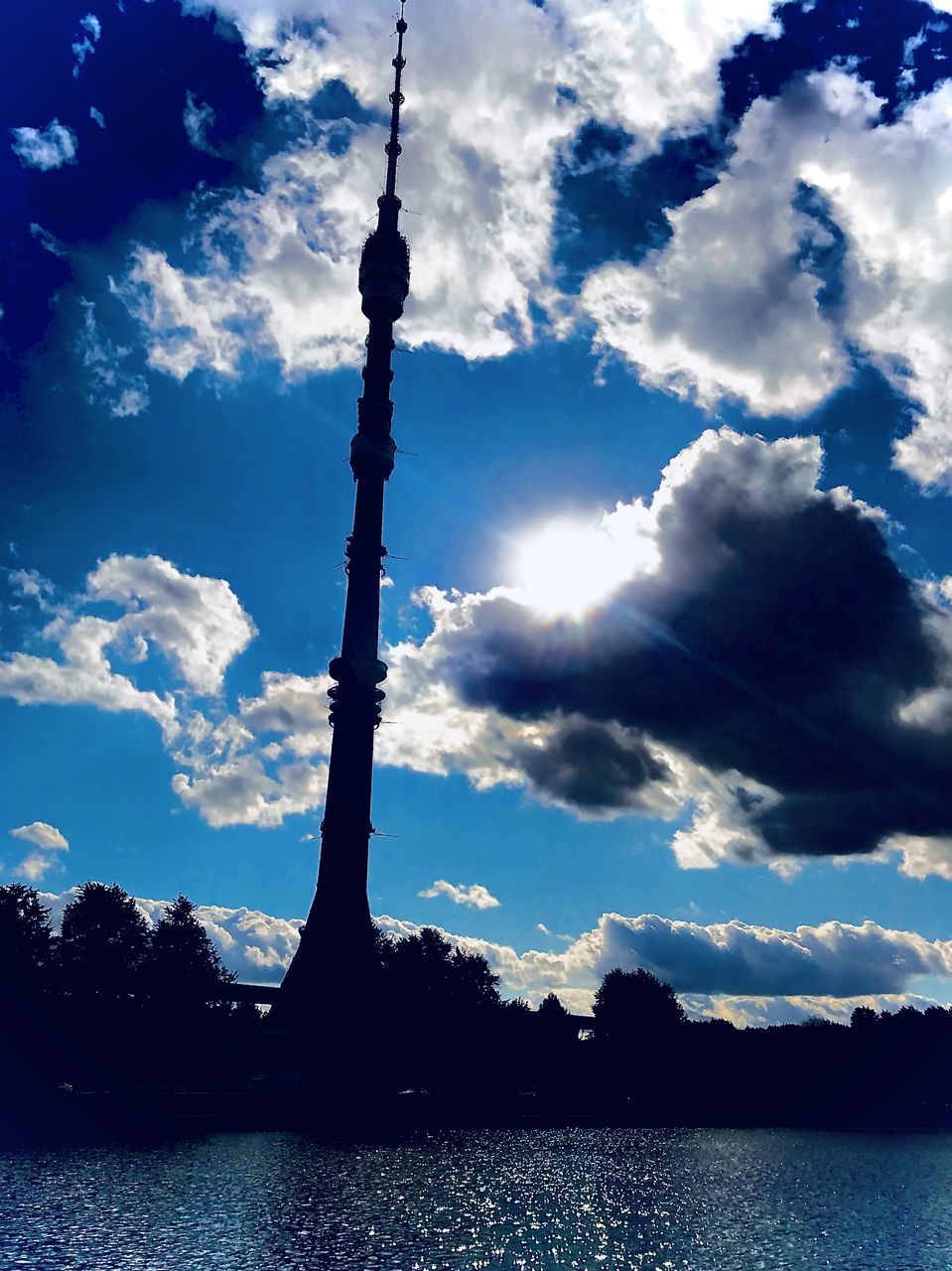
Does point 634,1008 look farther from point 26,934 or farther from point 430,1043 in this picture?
point 26,934

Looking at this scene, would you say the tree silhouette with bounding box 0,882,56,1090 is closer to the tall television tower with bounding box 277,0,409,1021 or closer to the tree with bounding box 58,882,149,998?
the tree with bounding box 58,882,149,998

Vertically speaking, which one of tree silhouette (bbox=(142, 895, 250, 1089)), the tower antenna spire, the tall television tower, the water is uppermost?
the tower antenna spire

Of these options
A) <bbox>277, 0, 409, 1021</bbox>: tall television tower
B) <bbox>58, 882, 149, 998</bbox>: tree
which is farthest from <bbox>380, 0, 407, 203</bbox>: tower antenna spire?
<bbox>58, 882, 149, 998</bbox>: tree

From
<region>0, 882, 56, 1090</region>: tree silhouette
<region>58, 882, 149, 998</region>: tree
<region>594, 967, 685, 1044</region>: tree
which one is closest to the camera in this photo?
<region>0, 882, 56, 1090</region>: tree silhouette

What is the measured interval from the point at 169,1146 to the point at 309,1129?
20.1 meters

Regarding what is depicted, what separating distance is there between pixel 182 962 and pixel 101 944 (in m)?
8.98

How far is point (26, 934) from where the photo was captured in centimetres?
9700

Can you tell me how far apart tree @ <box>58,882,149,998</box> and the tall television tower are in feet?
56.8

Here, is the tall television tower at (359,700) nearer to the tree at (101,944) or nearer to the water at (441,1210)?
the tree at (101,944)

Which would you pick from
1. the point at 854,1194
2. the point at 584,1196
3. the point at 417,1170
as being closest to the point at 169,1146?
the point at 417,1170

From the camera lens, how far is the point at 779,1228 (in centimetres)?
4838

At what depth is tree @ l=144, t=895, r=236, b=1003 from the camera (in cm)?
10349

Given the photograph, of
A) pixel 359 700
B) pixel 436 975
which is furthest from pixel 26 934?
pixel 436 975

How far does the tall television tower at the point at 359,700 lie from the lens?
102 meters
